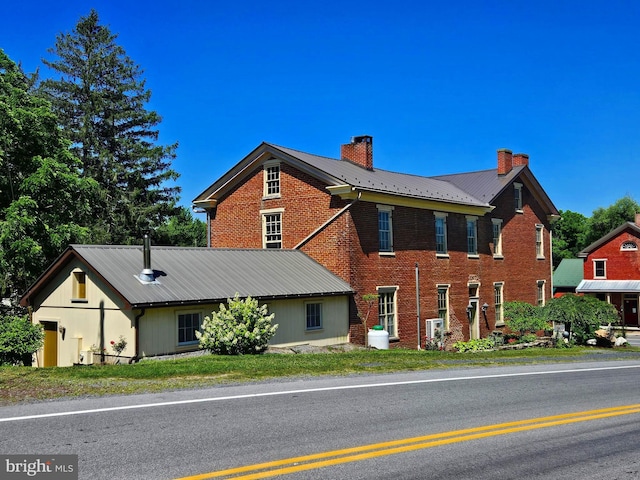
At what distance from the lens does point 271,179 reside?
29609 mm

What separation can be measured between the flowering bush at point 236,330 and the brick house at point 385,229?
6997 millimetres

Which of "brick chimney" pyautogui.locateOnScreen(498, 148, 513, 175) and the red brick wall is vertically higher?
"brick chimney" pyautogui.locateOnScreen(498, 148, 513, 175)

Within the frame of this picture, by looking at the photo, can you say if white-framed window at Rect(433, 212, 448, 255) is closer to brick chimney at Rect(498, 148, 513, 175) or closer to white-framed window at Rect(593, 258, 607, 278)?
brick chimney at Rect(498, 148, 513, 175)

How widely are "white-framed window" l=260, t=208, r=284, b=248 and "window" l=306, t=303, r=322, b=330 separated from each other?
4.97m

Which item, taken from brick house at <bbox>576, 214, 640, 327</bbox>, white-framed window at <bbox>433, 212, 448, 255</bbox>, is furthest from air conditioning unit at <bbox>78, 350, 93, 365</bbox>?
brick house at <bbox>576, 214, 640, 327</bbox>

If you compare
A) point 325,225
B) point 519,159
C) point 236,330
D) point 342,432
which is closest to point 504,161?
point 519,159

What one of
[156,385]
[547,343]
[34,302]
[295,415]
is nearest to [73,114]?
[34,302]

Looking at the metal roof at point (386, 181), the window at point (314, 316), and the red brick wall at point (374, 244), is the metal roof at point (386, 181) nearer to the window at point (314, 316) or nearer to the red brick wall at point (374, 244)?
the red brick wall at point (374, 244)

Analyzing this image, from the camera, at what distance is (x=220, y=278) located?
75.8 ft

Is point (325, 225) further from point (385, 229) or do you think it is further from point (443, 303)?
point (443, 303)

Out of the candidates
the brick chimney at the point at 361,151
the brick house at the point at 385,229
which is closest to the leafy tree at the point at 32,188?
the brick house at the point at 385,229

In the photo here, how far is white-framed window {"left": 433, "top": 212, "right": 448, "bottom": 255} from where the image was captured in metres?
31.8

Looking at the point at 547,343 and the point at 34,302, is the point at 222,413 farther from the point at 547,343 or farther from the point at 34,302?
the point at 547,343

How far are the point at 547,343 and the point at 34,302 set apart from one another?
76.7 feet
